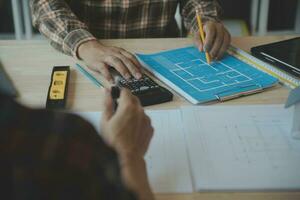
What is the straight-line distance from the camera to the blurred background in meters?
2.69

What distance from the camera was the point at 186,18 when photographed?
1.61m

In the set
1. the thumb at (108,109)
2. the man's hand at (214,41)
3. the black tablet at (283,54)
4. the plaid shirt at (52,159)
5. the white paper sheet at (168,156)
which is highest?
the plaid shirt at (52,159)

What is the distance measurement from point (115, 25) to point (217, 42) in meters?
0.42

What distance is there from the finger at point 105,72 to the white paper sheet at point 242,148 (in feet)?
0.73

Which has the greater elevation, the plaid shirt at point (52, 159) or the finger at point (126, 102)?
the plaid shirt at point (52, 159)

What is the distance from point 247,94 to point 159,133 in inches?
10.4

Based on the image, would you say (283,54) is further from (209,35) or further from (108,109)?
(108,109)

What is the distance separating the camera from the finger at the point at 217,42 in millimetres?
1242

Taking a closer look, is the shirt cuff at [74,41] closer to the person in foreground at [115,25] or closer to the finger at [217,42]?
the person in foreground at [115,25]

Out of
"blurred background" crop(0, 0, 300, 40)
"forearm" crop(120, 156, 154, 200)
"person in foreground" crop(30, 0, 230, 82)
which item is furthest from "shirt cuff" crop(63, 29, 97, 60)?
"blurred background" crop(0, 0, 300, 40)

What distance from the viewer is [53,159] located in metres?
0.40

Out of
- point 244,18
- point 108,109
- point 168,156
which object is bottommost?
point 244,18

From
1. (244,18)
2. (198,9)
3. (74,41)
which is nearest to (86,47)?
(74,41)

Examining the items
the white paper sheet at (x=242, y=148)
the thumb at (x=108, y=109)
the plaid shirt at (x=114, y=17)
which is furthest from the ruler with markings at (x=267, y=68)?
the thumb at (x=108, y=109)
